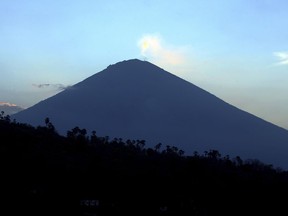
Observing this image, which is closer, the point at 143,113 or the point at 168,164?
the point at 168,164

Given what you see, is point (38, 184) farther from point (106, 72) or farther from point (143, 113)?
point (106, 72)

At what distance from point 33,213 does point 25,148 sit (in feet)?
17.9

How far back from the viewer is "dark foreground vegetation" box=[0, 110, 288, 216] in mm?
14820

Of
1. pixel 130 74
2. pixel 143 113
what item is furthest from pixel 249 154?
pixel 130 74

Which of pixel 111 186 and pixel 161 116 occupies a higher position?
pixel 161 116

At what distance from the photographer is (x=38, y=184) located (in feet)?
50.6

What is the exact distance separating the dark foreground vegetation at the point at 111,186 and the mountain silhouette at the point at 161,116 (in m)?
61.1

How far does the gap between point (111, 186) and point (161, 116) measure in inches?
3422

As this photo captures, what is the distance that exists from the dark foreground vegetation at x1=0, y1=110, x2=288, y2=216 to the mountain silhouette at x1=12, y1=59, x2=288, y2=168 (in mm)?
61052

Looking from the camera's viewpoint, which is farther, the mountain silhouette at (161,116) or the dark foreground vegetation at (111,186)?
the mountain silhouette at (161,116)

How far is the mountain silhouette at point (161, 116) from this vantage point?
294ft

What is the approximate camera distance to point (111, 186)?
55.5 feet

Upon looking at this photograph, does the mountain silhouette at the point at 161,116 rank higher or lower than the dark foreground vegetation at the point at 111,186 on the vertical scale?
higher

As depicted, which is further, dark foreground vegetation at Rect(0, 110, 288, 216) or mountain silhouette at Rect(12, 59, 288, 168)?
mountain silhouette at Rect(12, 59, 288, 168)
